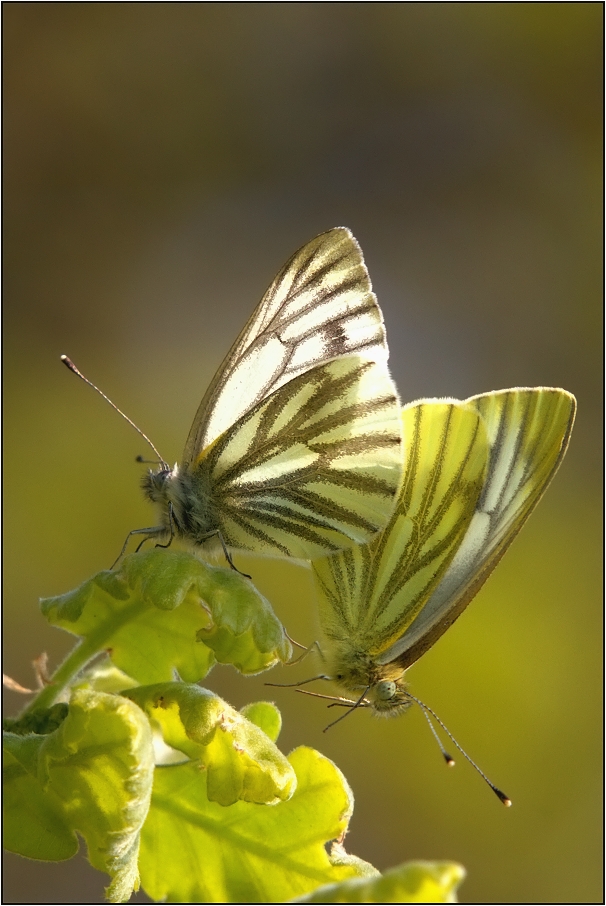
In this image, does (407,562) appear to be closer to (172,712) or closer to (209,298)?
(172,712)

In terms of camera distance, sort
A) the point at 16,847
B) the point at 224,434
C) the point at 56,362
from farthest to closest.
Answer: the point at 56,362, the point at 224,434, the point at 16,847

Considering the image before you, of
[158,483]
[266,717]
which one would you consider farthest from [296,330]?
[266,717]

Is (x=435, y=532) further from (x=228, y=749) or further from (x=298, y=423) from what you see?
Answer: (x=228, y=749)

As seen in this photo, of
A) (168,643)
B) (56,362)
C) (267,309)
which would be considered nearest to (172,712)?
(168,643)

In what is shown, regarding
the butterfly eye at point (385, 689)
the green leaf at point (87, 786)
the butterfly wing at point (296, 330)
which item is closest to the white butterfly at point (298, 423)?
the butterfly wing at point (296, 330)

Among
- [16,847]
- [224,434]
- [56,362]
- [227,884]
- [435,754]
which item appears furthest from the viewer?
[56,362]

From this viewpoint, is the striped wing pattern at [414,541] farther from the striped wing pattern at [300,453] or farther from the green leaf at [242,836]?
the green leaf at [242,836]
